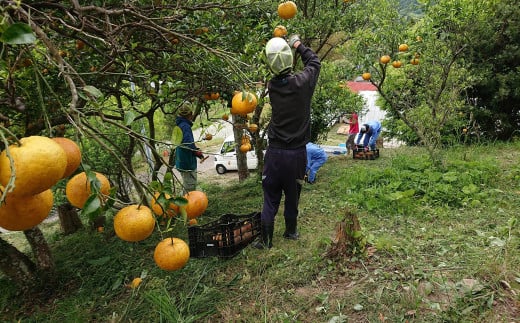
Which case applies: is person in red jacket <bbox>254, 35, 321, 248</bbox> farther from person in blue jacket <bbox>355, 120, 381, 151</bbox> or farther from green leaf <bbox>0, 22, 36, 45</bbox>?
person in blue jacket <bbox>355, 120, 381, 151</bbox>

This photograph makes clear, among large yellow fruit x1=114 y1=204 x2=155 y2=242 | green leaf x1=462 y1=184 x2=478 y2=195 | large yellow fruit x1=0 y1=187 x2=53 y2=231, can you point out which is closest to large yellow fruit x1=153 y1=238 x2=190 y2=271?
large yellow fruit x1=114 y1=204 x2=155 y2=242

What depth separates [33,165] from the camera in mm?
827

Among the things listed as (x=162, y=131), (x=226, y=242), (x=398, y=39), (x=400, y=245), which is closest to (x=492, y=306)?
(x=400, y=245)

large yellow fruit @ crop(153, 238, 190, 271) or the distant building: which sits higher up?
the distant building

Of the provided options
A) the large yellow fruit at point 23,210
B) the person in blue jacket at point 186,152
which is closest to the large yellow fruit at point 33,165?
the large yellow fruit at point 23,210

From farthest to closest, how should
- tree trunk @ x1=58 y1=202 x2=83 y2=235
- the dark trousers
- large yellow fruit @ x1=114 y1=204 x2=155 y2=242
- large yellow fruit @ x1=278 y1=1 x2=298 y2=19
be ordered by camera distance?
tree trunk @ x1=58 y1=202 x2=83 y2=235 → the dark trousers → large yellow fruit @ x1=278 y1=1 x2=298 y2=19 → large yellow fruit @ x1=114 y1=204 x2=155 y2=242

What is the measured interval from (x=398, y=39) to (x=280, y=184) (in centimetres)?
390

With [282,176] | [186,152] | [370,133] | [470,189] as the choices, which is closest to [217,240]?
[282,176]

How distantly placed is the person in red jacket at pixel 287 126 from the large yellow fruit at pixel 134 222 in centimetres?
176

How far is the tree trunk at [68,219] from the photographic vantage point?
229 inches

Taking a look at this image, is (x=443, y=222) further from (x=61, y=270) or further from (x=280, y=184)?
(x=61, y=270)

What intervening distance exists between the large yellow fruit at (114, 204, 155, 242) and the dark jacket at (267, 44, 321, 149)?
1.95m

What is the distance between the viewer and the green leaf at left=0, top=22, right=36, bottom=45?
0.88m

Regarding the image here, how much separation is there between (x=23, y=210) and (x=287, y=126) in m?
2.37
